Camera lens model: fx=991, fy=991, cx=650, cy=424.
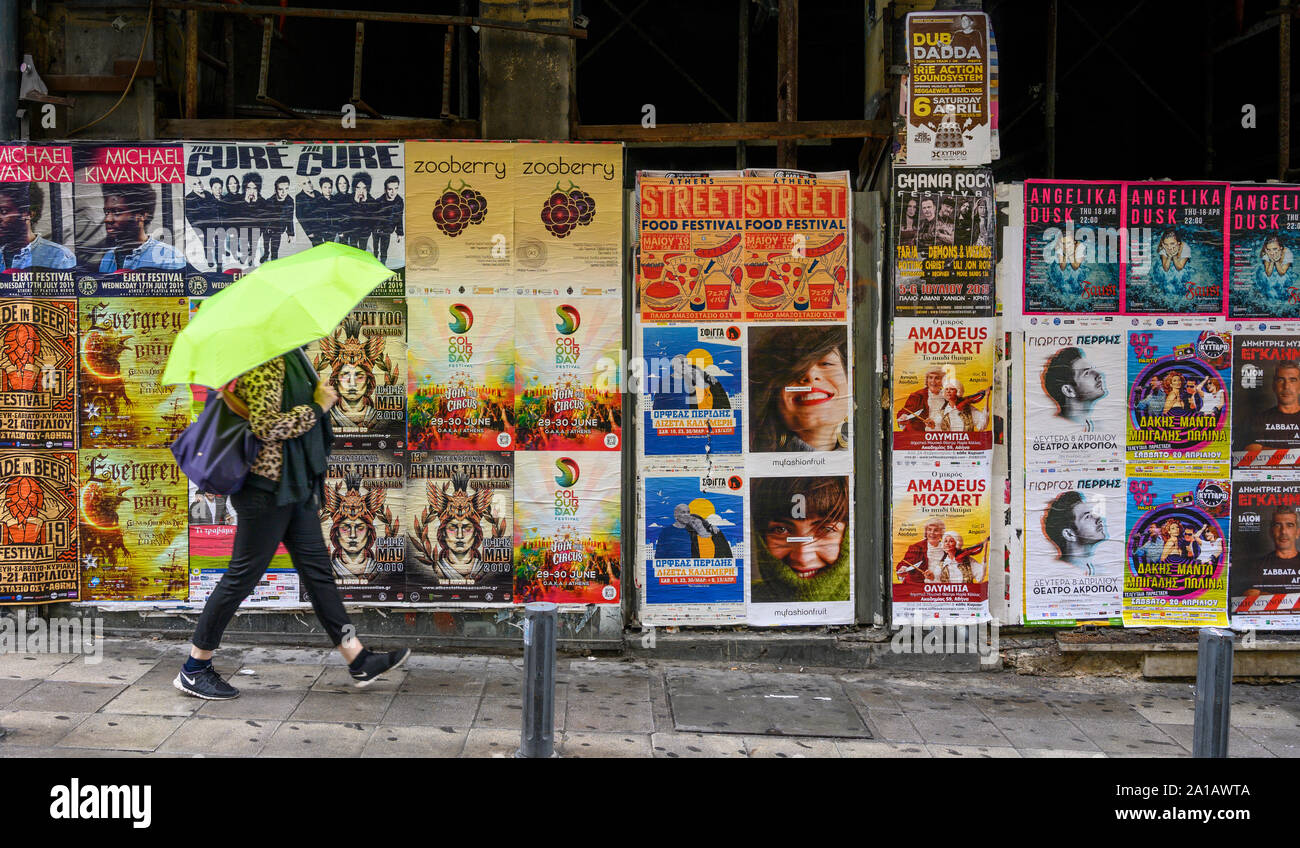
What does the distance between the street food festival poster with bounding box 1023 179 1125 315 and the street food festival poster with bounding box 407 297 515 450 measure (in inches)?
128

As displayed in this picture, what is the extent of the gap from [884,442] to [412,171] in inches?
132

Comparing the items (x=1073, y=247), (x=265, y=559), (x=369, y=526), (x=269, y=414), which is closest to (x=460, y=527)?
(x=369, y=526)

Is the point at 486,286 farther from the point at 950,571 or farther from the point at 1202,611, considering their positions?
the point at 1202,611

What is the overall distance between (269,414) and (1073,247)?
4.77 meters

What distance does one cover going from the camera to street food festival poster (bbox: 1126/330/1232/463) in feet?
20.2

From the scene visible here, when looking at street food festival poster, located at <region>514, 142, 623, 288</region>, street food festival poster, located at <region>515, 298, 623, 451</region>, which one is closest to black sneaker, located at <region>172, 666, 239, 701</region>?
street food festival poster, located at <region>515, 298, 623, 451</region>

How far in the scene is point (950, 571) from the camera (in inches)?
242

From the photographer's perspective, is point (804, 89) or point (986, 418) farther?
point (804, 89)

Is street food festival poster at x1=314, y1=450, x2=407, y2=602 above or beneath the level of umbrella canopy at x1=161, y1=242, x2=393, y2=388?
beneath

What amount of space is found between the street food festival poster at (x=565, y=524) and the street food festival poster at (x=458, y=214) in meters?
1.21

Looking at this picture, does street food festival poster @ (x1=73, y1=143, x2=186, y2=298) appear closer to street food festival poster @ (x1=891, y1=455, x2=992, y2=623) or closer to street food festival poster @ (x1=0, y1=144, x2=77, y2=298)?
street food festival poster @ (x1=0, y1=144, x2=77, y2=298)

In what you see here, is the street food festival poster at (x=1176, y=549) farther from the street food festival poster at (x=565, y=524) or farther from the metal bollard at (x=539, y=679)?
the metal bollard at (x=539, y=679)
